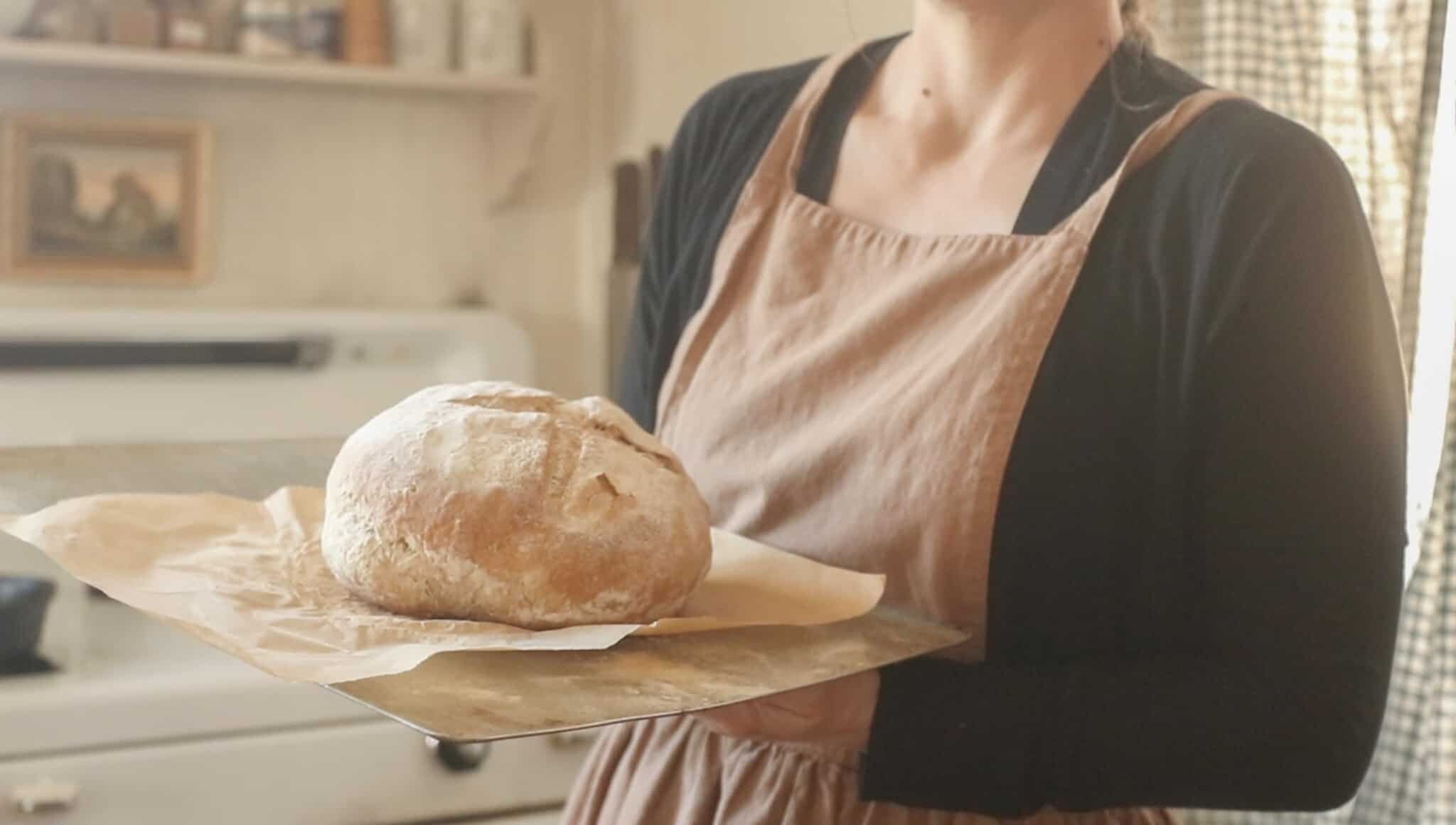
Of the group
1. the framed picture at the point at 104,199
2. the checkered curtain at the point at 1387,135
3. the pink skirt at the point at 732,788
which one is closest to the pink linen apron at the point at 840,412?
the pink skirt at the point at 732,788

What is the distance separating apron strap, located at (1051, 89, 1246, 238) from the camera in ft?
2.71

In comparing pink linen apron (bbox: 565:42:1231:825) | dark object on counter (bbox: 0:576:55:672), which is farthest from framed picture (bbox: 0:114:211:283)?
pink linen apron (bbox: 565:42:1231:825)

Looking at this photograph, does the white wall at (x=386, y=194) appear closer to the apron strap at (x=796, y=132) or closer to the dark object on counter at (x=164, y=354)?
the dark object on counter at (x=164, y=354)

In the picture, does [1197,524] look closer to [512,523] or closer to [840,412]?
[840,412]

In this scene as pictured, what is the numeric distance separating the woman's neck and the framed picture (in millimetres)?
1328

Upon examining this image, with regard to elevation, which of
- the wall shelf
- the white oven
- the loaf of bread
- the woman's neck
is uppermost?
the woman's neck

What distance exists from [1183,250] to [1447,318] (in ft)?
1.99

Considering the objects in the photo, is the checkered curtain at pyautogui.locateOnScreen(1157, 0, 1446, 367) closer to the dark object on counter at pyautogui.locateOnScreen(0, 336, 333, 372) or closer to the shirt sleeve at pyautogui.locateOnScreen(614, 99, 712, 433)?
the shirt sleeve at pyautogui.locateOnScreen(614, 99, 712, 433)

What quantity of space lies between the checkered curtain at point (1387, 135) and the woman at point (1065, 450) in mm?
477

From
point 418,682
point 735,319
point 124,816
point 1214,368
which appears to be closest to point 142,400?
point 124,816

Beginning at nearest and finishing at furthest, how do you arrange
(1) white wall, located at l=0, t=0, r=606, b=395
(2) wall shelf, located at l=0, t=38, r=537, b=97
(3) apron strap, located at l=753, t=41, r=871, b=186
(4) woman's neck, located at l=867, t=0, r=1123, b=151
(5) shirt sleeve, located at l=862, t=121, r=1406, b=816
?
(5) shirt sleeve, located at l=862, t=121, r=1406, b=816, (4) woman's neck, located at l=867, t=0, r=1123, b=151, (3) apron strap, located at l=753, t=41, r=871, b=186, (2) wall shelf, located at l=0, t=38, r=537, b=97, (1) white wall, located at l=0, t=0, r=606, b=395

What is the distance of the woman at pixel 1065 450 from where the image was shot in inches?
29.3

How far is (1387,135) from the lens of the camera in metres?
1.36

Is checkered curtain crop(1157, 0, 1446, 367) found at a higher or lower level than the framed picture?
higher
